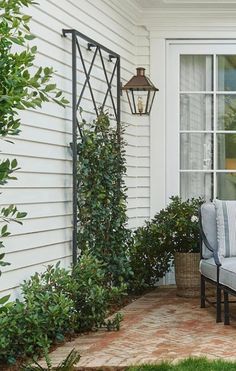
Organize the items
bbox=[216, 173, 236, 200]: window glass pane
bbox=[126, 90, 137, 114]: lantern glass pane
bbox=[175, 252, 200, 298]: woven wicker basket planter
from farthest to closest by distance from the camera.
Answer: bbox=[216, 173, 236, 200]: window glass pane < bbox=[126, 90, 137, 114]: lantern glass pane < bbox=[175, 252, 200, 298]: woven wicker basket planter

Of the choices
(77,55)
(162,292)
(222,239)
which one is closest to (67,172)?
(77,55)

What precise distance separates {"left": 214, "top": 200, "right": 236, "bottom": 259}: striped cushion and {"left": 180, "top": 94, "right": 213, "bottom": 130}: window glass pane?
A: 6.54 ft

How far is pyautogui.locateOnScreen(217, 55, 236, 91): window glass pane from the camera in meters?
8.05

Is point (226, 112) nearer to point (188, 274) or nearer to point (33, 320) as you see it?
point (188, 274)

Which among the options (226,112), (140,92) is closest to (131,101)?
(140,92)

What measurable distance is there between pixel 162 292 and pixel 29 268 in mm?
2764

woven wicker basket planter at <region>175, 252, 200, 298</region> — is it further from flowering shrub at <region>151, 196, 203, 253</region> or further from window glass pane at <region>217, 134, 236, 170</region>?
window glass pane at <region>217, 134, 236, 170</region>

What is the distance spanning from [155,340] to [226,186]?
311 centimetres

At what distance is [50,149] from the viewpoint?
17.9ft

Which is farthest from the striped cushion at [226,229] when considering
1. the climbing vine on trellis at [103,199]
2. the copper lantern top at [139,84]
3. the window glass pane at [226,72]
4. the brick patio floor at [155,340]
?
the window glass pane at [226,72]

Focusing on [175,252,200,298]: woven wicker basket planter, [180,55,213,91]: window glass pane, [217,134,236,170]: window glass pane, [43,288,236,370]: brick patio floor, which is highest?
[180,55,213,91]: window glass pane

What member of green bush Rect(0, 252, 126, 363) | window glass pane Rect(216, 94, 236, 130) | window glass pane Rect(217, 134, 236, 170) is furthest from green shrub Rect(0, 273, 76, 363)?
window glass pane Rect(216, 94, 236, 130)

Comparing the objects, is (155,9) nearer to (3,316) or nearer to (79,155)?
(79,155)

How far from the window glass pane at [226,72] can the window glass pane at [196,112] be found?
19 cm
